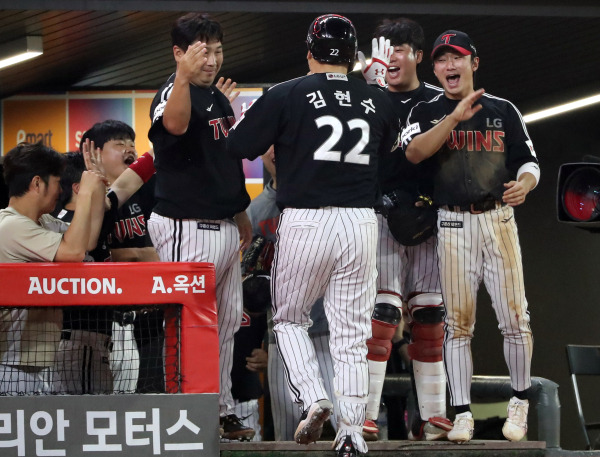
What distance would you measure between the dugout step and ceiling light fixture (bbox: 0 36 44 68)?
18.2 feet

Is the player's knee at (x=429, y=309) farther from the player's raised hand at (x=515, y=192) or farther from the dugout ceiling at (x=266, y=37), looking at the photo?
the dugout ceiling at (x=266, y=37)

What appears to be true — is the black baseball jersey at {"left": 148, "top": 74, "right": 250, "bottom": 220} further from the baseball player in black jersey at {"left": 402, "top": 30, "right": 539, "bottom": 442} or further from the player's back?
the baseball player in black jersey at {"left": 402, "top": 30, "right": 539, "bottom": 442}

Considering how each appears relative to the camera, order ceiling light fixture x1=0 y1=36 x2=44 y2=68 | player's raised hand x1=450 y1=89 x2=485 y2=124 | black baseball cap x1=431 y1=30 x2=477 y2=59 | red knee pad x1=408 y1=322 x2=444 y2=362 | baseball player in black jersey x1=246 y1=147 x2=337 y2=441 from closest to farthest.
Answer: player's raised hand x1=450 y1=89 x2=485 y2=124
black baseball cap x1=431 y1=30 x2=477 y2=59
red knee pad x1=408 y1=322 x2=444 y2=362
baseball player in black jersey x1=246 y1=147 x2=337 y2=441
ceiling light fixture x1=0 y1=36 x2=44 y2=68

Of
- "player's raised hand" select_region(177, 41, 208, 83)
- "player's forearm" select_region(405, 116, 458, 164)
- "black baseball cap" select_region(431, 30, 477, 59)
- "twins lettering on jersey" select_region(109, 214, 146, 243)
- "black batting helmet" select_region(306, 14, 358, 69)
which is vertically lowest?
"twins lettering on jersey" select_region(109, 214, 146, 243)

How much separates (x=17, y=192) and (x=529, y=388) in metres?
2.85

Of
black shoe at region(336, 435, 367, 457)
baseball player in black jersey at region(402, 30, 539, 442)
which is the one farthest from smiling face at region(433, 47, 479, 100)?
black shoe at region(336, 435, 367, 457)

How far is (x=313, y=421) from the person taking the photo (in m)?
4.45

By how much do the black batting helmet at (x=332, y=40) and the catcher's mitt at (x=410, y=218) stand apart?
0.86m

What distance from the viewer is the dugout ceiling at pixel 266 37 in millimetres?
8422

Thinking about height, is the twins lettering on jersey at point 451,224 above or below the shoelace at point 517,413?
above

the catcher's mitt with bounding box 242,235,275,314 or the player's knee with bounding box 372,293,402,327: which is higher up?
the catcher's mitt with bounding box 242,235,275,314

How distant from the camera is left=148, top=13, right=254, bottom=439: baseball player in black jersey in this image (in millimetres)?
5047

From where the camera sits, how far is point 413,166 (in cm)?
557

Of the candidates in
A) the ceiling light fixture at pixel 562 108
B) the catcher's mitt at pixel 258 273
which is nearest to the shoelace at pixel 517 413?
the catcher's mitt at pixel 258 273
